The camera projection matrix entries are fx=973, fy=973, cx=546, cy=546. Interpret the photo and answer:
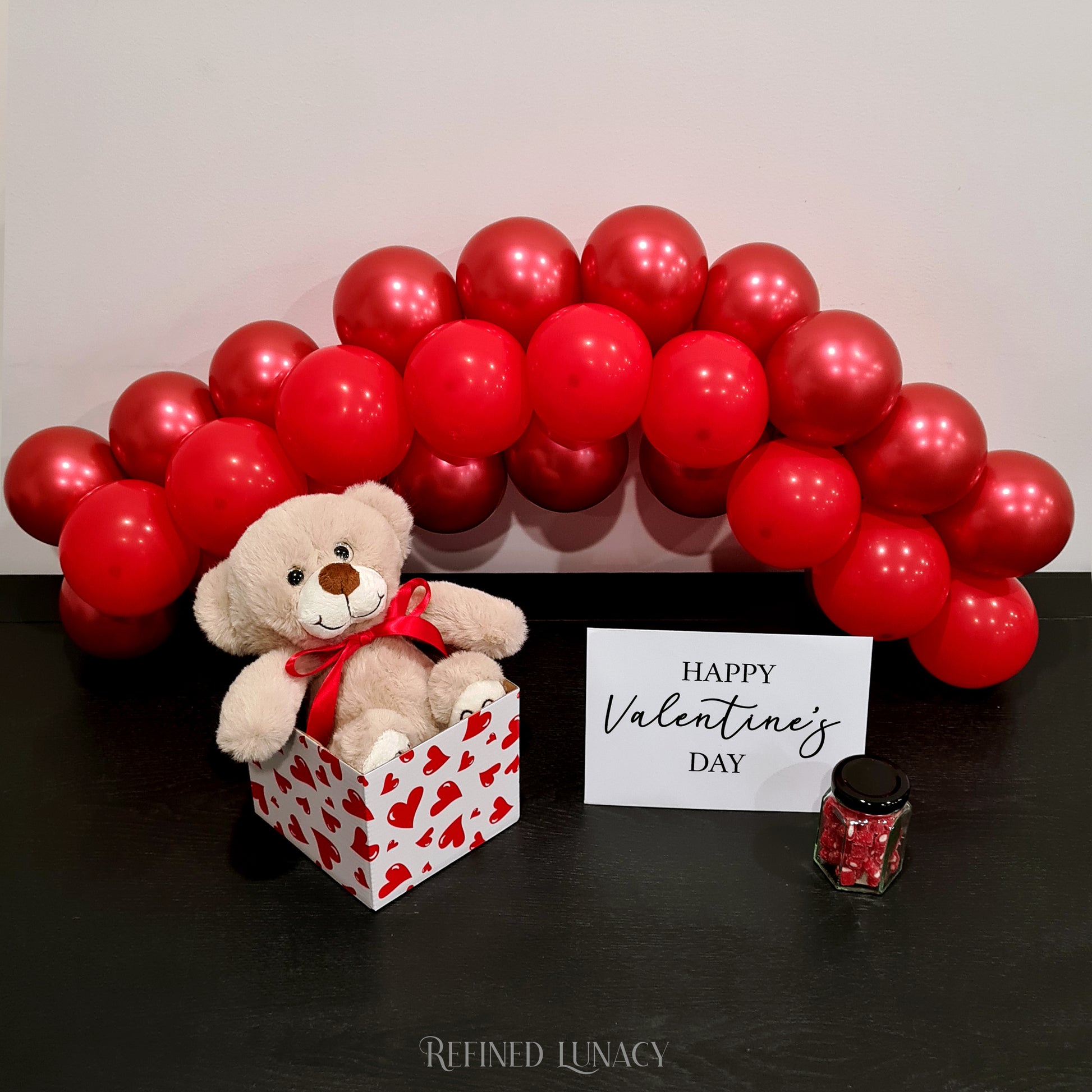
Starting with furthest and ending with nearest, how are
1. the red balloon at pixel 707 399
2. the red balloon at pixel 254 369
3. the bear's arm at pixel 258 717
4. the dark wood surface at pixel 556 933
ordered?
the red balloon at pixel 254 369 < the red balloon at pixel 707 399 < the bear's arm at pixel 258 717 < the dark wood surface at pixel 556 933

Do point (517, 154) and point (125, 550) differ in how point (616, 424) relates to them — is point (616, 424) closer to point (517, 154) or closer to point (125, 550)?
point (517, 154)

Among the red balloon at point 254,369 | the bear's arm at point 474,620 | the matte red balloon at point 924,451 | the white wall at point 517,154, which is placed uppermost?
the white wall at point 517,154

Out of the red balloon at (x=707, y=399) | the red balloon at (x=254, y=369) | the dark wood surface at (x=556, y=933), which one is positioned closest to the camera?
the dark wood surface at (x=556, y=933)

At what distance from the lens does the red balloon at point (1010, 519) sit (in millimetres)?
996

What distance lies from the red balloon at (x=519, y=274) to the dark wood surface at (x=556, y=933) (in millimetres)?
422

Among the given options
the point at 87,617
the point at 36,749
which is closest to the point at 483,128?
the point at 87,617

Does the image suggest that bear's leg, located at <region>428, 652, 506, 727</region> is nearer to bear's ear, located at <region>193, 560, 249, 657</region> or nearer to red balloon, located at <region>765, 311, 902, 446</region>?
bear's ear, located at <region>193, 560, 249, 657</region>

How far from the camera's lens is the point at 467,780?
0.85 meters

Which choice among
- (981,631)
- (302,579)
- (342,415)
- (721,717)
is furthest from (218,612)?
(981,631)

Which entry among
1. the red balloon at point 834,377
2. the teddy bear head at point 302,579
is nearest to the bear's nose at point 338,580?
the teddy bear head at point 302,579

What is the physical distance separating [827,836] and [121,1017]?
23.1 inches

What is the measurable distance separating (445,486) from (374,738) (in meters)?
0.33

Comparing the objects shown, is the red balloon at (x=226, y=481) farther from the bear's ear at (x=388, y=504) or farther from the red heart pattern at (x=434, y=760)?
the red heart pattern at (x=434, y=760)

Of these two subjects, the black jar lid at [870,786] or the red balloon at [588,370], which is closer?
the black jar lid at [870,786]
